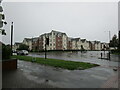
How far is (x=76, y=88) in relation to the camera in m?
5.11

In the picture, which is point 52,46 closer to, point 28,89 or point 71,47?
point 71,47

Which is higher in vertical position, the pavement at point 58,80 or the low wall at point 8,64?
the low wall at point 8,64

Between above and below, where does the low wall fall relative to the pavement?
above

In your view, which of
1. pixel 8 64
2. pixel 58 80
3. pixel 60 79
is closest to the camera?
pixel 58 80

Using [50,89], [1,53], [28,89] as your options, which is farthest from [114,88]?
[1,53]

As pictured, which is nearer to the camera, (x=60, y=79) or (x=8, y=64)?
(x=60, y=79)

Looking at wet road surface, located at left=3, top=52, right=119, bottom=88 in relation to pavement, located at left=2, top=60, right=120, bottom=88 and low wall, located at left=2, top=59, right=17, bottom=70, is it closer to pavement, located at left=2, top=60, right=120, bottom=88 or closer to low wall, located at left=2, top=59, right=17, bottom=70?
pavement, located at left=2, top=60, right=120, bottom=88

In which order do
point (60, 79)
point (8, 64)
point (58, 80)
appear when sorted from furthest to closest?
point (8, 64) < point (60, 79) < point (58, 80)

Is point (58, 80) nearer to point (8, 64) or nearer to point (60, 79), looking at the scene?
point (60, 79)

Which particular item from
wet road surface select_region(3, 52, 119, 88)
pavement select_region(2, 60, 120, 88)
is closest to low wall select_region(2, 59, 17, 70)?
wet road surface select_region(3, 52, 119, 88)

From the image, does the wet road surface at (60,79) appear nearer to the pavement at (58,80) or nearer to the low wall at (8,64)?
the pavement at (58,80)

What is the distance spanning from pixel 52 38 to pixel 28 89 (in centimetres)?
6747

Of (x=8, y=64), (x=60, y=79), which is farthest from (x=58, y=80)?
(x=8, y=64)

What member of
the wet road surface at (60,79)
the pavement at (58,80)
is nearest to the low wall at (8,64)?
the wet road surface at (60,79)
